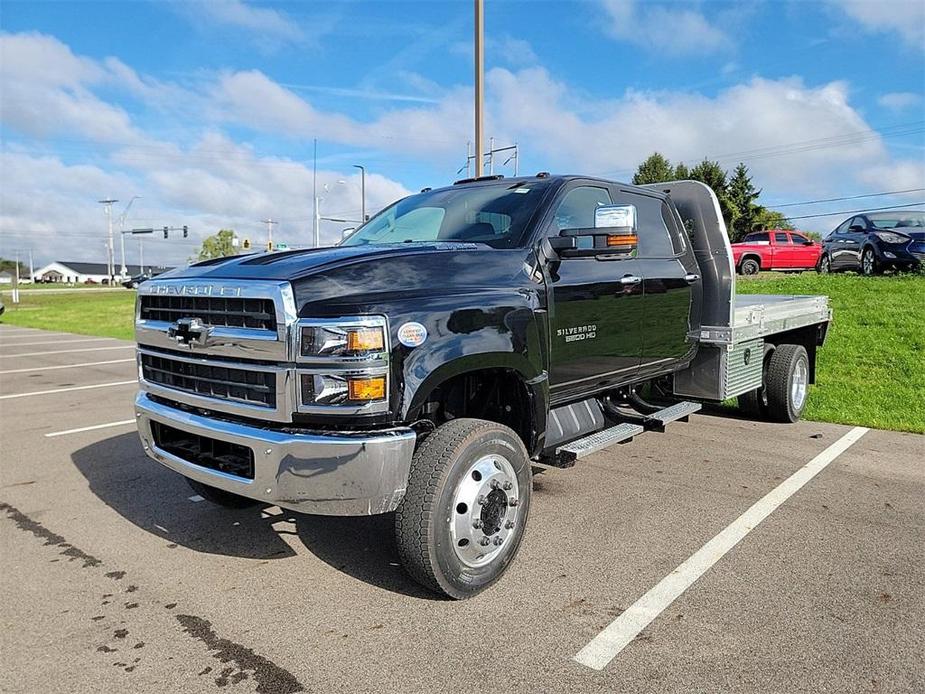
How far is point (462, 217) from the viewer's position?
173 inches

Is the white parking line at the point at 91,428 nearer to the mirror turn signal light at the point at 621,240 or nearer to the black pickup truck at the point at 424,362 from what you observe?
the black pickup truck at the point at 424,362

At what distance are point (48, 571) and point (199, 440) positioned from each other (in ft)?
3.71

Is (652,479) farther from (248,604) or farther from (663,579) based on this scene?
(248,604)

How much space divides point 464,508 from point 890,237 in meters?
15.4

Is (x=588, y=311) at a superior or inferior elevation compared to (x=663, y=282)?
inferior

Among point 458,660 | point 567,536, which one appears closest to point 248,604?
point 458,660

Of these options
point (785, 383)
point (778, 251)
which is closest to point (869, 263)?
point (778, 251)

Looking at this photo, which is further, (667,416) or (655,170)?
(655,170)

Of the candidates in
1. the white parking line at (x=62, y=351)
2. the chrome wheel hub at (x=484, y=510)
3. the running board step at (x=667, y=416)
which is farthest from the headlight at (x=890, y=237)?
the white parking line at (x=62, y=351)

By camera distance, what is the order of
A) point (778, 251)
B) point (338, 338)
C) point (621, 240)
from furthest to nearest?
point (778, 251) → point (621, 240) → point (338, 338)

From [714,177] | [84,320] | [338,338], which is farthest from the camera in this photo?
[714,177]

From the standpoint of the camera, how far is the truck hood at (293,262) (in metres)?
3.15

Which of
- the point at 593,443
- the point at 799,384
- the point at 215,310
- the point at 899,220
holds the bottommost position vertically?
the point at 799,384

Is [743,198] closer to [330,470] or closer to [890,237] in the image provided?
[890,237]
